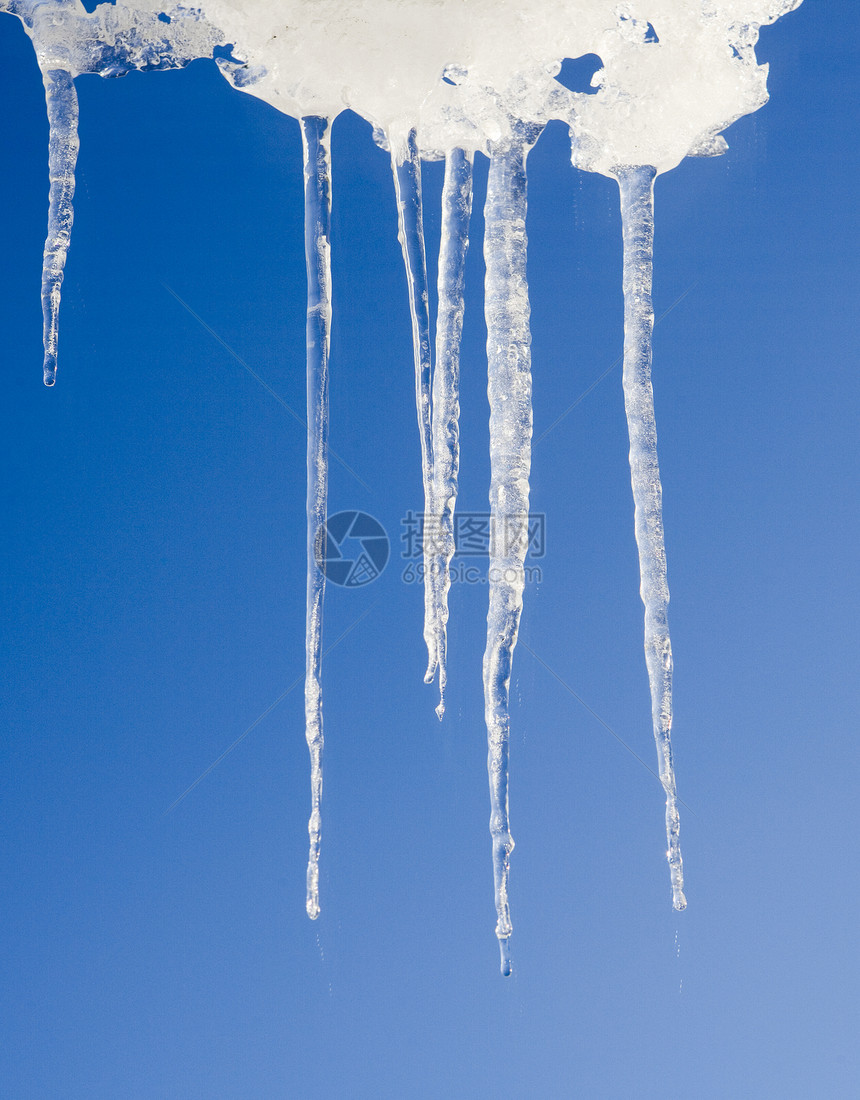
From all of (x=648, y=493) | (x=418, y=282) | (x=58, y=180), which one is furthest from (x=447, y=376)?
(x=58, y=180)

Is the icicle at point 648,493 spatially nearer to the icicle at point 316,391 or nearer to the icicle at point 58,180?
the icicle at point 316,391

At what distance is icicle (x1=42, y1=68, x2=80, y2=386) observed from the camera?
101 cm

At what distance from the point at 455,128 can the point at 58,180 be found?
1.52ft

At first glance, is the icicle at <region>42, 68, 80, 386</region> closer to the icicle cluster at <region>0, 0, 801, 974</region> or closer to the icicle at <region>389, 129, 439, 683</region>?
the icicle cluster at <region>0, 0, 801, 974</region>

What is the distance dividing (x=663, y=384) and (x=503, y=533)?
0.39m

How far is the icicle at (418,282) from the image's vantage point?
Result: 1.03m

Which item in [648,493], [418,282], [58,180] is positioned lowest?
[648,493]

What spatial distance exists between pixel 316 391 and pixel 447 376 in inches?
6.1

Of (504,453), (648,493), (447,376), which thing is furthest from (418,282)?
(648,493)

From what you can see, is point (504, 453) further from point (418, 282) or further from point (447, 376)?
point (418, 282)

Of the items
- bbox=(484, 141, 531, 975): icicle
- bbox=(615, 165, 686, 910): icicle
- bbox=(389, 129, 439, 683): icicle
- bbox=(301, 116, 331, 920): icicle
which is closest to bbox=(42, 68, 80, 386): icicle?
bbox=(301, 116, 331, 920): icicle

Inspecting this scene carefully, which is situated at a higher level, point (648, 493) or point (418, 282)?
point (418, 282)

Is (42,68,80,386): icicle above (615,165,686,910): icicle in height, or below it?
above

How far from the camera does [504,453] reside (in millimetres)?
1020
